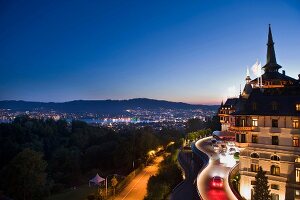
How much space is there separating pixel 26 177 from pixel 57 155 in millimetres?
44521

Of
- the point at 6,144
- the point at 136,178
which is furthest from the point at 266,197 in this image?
the point at 6,144

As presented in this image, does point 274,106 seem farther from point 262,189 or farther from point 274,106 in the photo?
point 262,189

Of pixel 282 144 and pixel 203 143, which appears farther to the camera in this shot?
pixel 203 143

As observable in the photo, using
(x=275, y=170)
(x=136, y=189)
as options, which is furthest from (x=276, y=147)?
(x=136, y=189)

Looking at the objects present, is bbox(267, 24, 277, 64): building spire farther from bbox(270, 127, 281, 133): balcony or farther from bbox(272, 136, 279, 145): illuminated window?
bbox(272, 136, 279, 145): illuminated window

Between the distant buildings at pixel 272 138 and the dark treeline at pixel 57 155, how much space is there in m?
31.4

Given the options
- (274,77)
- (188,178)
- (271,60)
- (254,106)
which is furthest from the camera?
(271,60)

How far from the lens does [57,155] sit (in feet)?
301

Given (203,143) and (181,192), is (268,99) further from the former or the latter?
(203,143)

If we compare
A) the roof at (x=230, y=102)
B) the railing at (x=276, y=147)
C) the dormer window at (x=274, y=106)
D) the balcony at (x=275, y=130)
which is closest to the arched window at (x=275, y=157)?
the railing at (x=276, y=147)

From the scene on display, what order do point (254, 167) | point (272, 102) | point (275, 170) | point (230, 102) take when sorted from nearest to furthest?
point (275, 170), point (272, 102), point (254, 167), point (230, 102)

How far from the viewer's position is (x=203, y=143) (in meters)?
64.5

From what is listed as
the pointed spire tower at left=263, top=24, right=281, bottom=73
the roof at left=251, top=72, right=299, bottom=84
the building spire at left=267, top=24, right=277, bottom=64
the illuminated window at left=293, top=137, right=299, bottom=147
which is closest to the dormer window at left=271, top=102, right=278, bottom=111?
the illuminated window at left=293, top=137, right=299, bottom=147

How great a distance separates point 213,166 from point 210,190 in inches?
410
